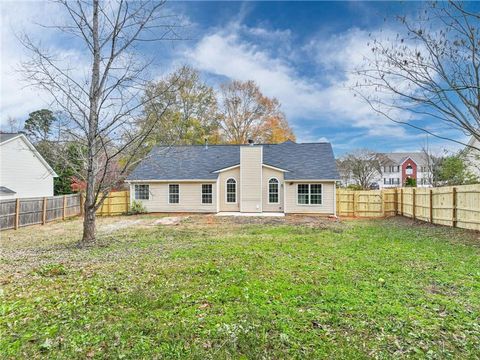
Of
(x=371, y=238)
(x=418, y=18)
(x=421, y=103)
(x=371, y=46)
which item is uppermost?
(x=418, y=18)

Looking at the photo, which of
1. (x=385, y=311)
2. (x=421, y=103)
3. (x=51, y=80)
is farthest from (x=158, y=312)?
(x=51, y=80)

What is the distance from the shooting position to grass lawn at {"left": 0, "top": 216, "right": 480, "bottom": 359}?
307 cm

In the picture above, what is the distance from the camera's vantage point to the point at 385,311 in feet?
12.6

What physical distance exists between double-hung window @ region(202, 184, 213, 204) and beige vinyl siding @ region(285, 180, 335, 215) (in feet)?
16.7

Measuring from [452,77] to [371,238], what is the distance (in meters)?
5.45

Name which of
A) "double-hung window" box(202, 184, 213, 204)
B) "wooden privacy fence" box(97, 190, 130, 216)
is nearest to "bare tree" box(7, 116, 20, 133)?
"wooden privacy fence" box(97, 190, 130, 216)

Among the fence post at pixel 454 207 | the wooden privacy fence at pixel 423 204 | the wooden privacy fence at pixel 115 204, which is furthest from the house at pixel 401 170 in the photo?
the wooden privacy fence at pixel 115 204

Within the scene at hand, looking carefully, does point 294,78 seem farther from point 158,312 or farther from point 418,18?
point 158,312

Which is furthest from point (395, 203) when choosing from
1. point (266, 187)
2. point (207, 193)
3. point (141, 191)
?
point (141, 191)

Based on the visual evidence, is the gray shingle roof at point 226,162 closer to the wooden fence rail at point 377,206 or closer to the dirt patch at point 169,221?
the wooden fence rail at point 377,206

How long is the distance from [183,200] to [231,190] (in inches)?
133

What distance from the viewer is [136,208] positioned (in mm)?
19531

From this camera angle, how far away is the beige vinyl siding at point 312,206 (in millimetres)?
18734

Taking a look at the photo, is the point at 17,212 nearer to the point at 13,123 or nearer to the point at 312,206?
the point at 312,206
